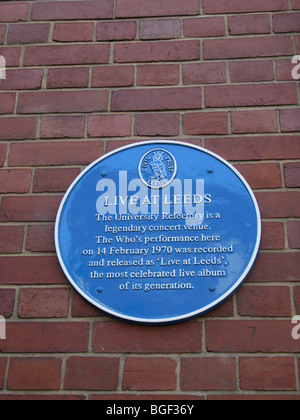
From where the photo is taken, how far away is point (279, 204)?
195 cm

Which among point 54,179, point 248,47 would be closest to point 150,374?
point 54,179

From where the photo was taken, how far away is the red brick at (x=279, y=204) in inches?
76.2

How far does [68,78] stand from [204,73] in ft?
1.97

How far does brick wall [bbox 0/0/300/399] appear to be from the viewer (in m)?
1.75

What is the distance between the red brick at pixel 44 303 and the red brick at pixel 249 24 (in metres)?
1.37

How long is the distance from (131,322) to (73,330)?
0.22m

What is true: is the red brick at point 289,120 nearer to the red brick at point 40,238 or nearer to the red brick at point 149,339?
the red brick at point 149,339

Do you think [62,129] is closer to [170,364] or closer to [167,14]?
[167,14]

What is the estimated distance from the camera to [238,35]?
2.27 m

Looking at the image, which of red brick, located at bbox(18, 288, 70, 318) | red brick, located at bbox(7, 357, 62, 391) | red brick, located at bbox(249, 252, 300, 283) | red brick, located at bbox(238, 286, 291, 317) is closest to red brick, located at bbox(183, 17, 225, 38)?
red brick, located at bbox(249, 252, 300, 283)

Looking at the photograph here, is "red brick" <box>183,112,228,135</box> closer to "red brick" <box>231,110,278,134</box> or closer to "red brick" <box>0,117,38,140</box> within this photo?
"red brick" <box>231,110,278,134</box>

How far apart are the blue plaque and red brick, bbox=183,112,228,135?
101mm

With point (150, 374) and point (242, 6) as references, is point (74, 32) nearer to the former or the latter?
point (242, 6)

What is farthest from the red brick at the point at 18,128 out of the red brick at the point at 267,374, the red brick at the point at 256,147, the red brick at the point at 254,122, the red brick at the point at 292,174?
the red brick at the point at 267,374
